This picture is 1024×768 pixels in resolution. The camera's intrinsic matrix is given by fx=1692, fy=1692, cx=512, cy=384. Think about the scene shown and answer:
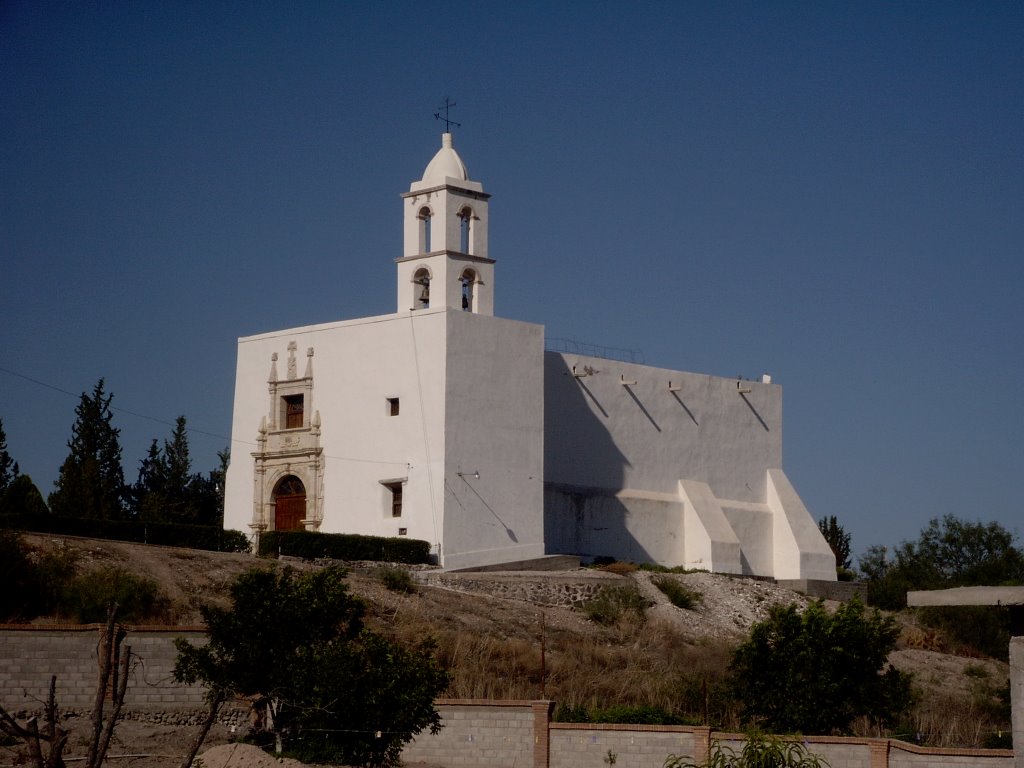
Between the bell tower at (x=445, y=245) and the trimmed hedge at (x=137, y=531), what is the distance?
641 centimetres

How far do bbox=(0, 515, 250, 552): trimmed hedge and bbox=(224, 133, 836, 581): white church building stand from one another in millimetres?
2197

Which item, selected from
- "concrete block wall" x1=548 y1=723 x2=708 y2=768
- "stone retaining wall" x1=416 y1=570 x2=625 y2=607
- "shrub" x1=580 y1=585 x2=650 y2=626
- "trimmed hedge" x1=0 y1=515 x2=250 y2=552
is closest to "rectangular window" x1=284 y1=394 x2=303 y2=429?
"trimmed hedge" x1=0 y1=515 x2=250 y2=552

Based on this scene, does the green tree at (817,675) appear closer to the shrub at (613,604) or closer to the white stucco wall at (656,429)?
the shrub at (613,604)

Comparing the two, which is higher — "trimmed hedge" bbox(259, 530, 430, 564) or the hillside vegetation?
"trimmed hedge" bbox(259, 530, 430, 564)

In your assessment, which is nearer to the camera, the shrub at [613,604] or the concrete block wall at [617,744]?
the concrete block wall at [617,744]

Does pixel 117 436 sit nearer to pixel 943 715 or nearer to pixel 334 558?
pixel 334 558

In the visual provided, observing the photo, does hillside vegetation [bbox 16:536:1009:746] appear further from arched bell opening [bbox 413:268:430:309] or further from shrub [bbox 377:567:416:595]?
arched bell opening [bbox 413:268:430:309]

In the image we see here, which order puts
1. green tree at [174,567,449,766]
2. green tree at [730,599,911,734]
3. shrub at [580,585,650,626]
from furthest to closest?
shrub at [580,585,650,626], green tree at [730,599,911,734], green tree at [174,567,449,766]

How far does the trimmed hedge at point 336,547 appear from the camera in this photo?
33.5m

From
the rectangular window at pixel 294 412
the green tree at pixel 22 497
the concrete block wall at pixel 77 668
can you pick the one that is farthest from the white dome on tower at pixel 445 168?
the concrete block wall at pixel 77 668

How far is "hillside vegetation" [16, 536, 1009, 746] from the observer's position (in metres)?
26.3

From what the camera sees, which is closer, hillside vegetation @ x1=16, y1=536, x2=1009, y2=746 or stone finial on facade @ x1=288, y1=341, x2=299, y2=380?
hillside vegetation @ x1=16, y1=536, x2=1009, y2=746

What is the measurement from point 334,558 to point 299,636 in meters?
11.3

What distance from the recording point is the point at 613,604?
1325 inches
